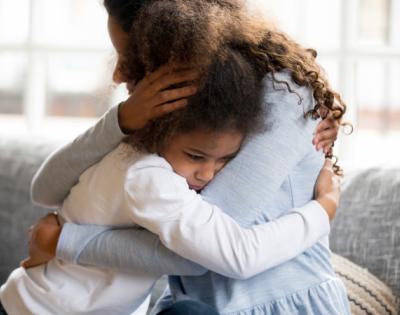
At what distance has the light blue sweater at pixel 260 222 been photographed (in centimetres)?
133

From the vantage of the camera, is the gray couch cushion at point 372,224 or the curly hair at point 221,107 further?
the gray couch cushion at point 372,224

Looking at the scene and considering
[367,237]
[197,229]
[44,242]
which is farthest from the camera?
[367,237]

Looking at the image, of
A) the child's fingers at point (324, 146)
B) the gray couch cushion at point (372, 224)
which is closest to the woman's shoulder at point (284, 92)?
the child's fingers at point (324, 146)

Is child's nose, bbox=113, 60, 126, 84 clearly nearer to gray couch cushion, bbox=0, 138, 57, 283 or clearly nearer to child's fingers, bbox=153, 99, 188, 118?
child's fingers, bbox=153, 99, 188, 118

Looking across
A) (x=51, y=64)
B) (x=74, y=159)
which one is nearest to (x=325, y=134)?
(x=74, y=159)

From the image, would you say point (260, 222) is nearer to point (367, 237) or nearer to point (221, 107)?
point (221, 107)

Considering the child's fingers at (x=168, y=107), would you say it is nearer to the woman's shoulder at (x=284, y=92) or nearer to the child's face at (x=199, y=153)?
the child's face at (x=199, y=153)

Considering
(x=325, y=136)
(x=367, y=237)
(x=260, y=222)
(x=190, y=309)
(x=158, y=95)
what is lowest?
(x=367, y=237)

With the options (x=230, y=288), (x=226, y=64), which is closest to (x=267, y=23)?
(x=226, y=64)

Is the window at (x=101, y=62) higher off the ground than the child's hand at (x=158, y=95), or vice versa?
the child's hand at (x=158, y=95)

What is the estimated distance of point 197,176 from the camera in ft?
4.37

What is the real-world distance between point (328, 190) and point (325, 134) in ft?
0.35

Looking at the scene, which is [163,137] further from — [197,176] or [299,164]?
[299,164]

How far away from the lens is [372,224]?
77.0 inches
